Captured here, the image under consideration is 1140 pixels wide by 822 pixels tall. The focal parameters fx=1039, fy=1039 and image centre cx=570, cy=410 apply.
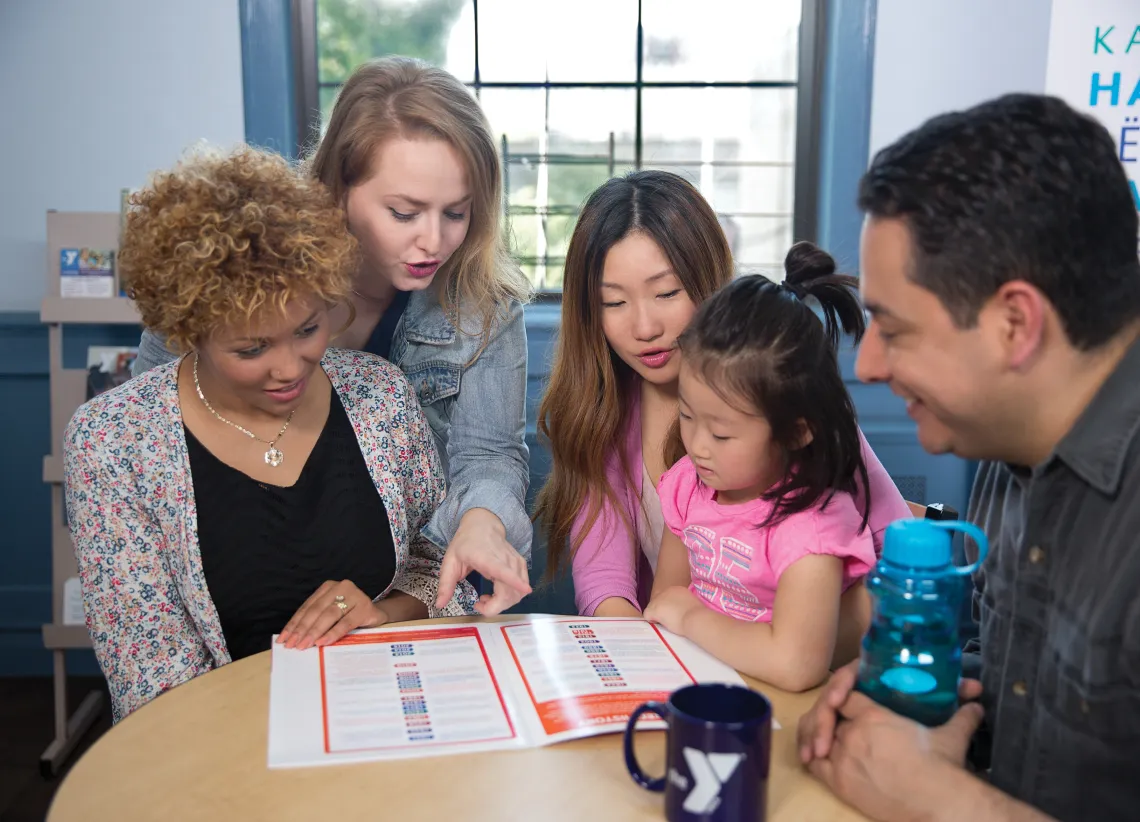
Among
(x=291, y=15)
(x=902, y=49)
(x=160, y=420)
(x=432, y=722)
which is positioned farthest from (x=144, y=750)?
(x=902, y=49)

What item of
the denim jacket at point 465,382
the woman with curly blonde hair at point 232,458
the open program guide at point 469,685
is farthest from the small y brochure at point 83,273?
the open program guide at point 469,685

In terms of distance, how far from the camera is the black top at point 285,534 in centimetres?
142

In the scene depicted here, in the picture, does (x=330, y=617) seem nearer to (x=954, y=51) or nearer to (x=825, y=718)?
(x=825, y=718)

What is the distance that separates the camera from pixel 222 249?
128 centimetres

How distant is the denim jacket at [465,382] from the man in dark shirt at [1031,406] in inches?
33.5

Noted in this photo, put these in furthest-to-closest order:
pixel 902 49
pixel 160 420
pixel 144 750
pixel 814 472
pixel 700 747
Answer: pixel 902 49, pixel 160 420, pixel 814 472, pixel 144 750, pixel 700 747

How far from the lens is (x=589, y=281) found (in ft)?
5.45

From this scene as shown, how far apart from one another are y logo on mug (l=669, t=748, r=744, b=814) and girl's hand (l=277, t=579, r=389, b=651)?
58cm

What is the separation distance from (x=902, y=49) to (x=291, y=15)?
65.4 inches

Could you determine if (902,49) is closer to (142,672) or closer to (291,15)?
(291,15)

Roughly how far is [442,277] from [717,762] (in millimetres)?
1159

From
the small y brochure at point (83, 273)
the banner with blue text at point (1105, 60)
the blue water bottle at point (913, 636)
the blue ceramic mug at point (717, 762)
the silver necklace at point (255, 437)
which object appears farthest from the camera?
the small y brochure at point (83, 273)

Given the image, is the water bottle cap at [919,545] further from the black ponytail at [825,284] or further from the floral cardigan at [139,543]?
the floral cardigan at [139,543]

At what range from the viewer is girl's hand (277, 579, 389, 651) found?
1247mm
